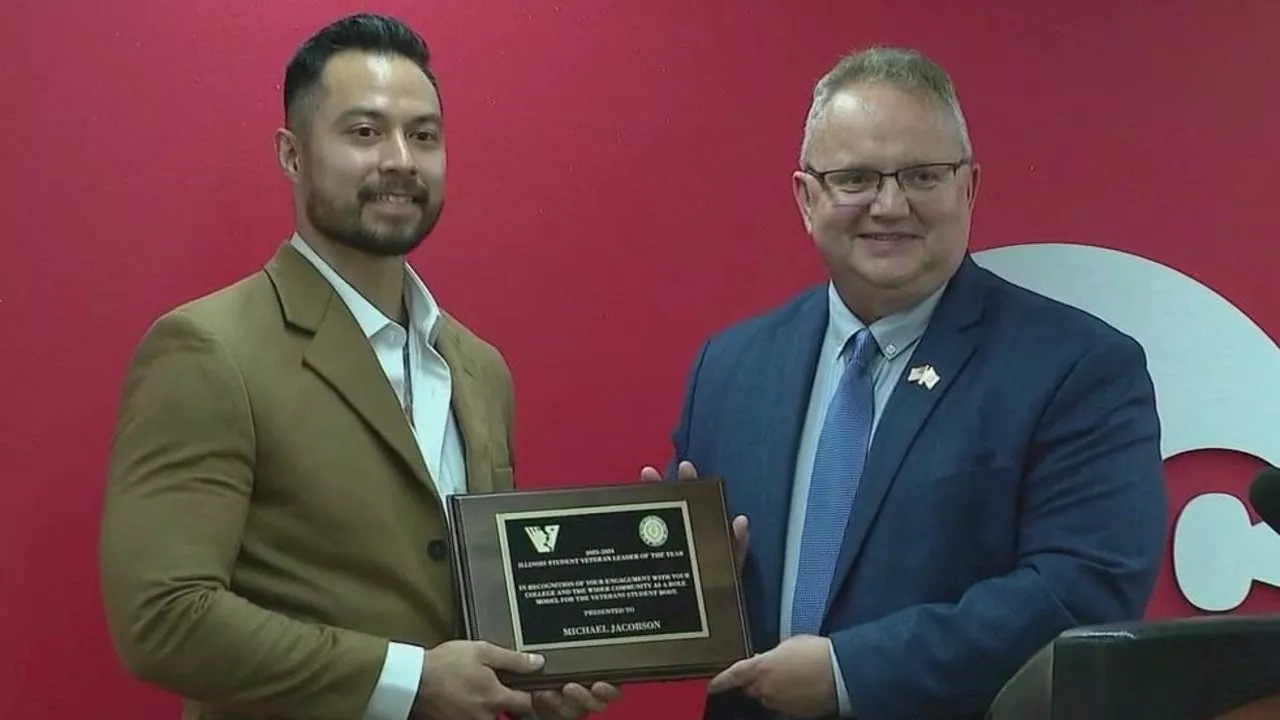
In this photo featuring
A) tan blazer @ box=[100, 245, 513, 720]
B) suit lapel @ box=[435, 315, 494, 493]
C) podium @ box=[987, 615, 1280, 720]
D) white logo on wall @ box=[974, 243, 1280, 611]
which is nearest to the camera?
podium @ box=[987, 615, 1280, 720]

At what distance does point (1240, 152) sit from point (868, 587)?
4.36 ft

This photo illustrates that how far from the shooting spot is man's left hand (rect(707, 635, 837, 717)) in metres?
1.86

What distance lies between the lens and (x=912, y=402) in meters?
1.95

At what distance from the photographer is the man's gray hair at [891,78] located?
6.61ft

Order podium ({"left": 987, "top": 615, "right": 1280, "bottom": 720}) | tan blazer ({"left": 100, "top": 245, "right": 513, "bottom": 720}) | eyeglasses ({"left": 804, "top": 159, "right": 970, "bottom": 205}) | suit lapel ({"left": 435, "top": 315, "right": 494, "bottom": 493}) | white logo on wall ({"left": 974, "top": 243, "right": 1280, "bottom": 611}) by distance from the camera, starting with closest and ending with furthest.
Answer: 1. podium ({"left": 987, "top": 615, "right": 1280, "bottom": 720})
2. tan blazer ({"left": 100, "top": 245, "right": 513, "bottom": 720})
3. eyeglasses ({"left": 804, "top": 159, "right": 970, "bottom": 205})
4. suit lapel ({"left": 435, "top": 315, "right": 494, "bottom": 493})
5. white logo on wall ({"left": 974, "top": 243, "right": 1280, "bottom": 611})

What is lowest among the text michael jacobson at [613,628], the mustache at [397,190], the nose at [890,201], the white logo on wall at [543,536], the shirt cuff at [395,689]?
the shirt cuff at [395,689]

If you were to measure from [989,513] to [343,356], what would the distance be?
84cm

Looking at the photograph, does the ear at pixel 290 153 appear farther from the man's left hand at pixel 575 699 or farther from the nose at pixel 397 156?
the man's left hand at pixel 575 699

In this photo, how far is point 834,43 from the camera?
2.75m

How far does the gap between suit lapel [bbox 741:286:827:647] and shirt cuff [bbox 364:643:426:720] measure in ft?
1.53

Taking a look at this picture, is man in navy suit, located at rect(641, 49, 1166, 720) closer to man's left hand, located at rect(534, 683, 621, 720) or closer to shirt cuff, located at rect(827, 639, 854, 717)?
shirt cuff, located at rect(827, 639, 854, 717)

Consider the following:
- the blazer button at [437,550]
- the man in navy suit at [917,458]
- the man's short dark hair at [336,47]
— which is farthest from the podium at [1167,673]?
the man's short dark hair at [336,47]

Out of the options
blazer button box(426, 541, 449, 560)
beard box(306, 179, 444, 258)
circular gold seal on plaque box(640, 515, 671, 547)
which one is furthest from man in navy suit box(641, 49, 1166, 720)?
beard box(306, 179, 444, 258)

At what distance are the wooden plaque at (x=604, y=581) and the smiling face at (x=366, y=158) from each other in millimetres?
399
